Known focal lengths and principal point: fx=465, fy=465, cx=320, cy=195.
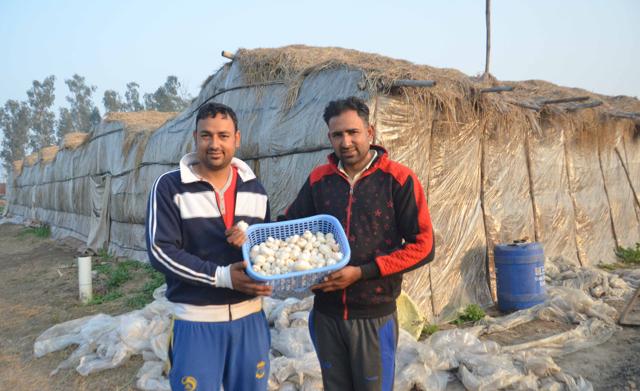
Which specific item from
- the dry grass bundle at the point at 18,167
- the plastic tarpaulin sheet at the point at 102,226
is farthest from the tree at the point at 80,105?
the plastic tarpaulin sheet at the point at 102,226

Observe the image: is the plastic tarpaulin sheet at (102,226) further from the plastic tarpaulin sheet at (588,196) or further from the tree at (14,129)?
the tree at (14,129)

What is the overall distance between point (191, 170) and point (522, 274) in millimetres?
4477

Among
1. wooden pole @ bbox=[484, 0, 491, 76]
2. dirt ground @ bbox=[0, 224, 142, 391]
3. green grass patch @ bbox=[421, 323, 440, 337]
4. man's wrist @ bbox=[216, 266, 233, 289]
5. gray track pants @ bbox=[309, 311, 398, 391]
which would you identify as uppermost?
wooden pole @ bbox=[484, 0, 491, 76]

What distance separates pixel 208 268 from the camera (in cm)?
192

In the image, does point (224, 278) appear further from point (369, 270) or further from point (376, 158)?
point (376, 158)

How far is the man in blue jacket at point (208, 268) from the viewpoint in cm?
194

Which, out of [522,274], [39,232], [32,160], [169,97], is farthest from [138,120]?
[169,97]

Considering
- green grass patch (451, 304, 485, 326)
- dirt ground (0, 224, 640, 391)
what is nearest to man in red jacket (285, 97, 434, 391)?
dirt ground (0, 224, 640, 391)

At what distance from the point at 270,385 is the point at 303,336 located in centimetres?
60

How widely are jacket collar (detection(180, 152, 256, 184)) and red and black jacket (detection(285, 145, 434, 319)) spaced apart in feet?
1.39

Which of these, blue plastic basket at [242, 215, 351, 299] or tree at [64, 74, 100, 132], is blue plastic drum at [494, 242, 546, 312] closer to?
blue plastic basket at [242, 215, 351, 299]

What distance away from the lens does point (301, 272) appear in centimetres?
191

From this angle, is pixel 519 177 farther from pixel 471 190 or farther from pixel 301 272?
pixel 301 272

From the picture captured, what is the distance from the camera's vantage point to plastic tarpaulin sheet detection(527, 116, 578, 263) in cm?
675
